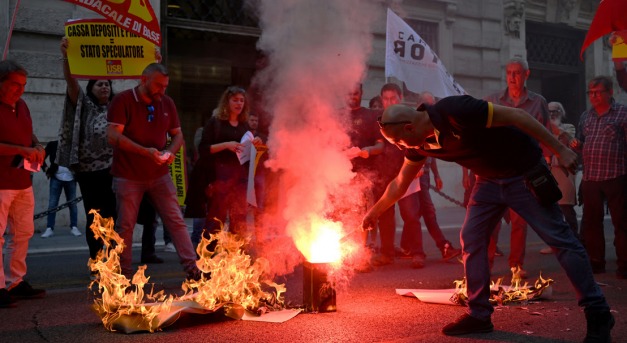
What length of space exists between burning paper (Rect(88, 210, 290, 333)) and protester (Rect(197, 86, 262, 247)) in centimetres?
171

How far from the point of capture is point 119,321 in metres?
3.94

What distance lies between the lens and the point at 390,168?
22.1 ft

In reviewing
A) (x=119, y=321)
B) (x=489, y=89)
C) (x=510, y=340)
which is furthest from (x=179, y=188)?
(x=489, y=89)

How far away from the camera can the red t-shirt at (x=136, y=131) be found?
17.7 feet

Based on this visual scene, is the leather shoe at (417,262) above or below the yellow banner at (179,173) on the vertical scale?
below

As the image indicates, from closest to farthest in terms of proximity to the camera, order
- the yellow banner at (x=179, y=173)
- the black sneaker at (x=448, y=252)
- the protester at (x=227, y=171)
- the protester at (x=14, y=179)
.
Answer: the protester at (x=14, y=179), the protester at (x=227, y=171), the black sneaker at (x=448, y=252), the yellow banner at (x=179, y=173)

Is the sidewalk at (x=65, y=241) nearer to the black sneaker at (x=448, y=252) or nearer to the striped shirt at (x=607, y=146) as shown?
the black sneaker at (x=448, y=252)

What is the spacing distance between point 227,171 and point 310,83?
1348mm

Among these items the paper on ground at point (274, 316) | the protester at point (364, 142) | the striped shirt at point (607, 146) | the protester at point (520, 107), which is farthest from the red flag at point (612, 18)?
the paper on ground at point (274, 316)

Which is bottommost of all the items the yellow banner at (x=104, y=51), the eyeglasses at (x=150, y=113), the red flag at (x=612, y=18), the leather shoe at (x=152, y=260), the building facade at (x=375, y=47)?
the leather shoe at (x=152, y=260)

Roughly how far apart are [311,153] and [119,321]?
2.13 metres

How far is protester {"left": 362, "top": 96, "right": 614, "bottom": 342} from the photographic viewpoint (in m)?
3.63

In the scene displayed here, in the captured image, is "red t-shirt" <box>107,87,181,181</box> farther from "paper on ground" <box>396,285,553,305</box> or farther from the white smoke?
"paper on ground" <box>396,285,553,305</box>

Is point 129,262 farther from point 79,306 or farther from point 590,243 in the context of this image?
point 590,243
